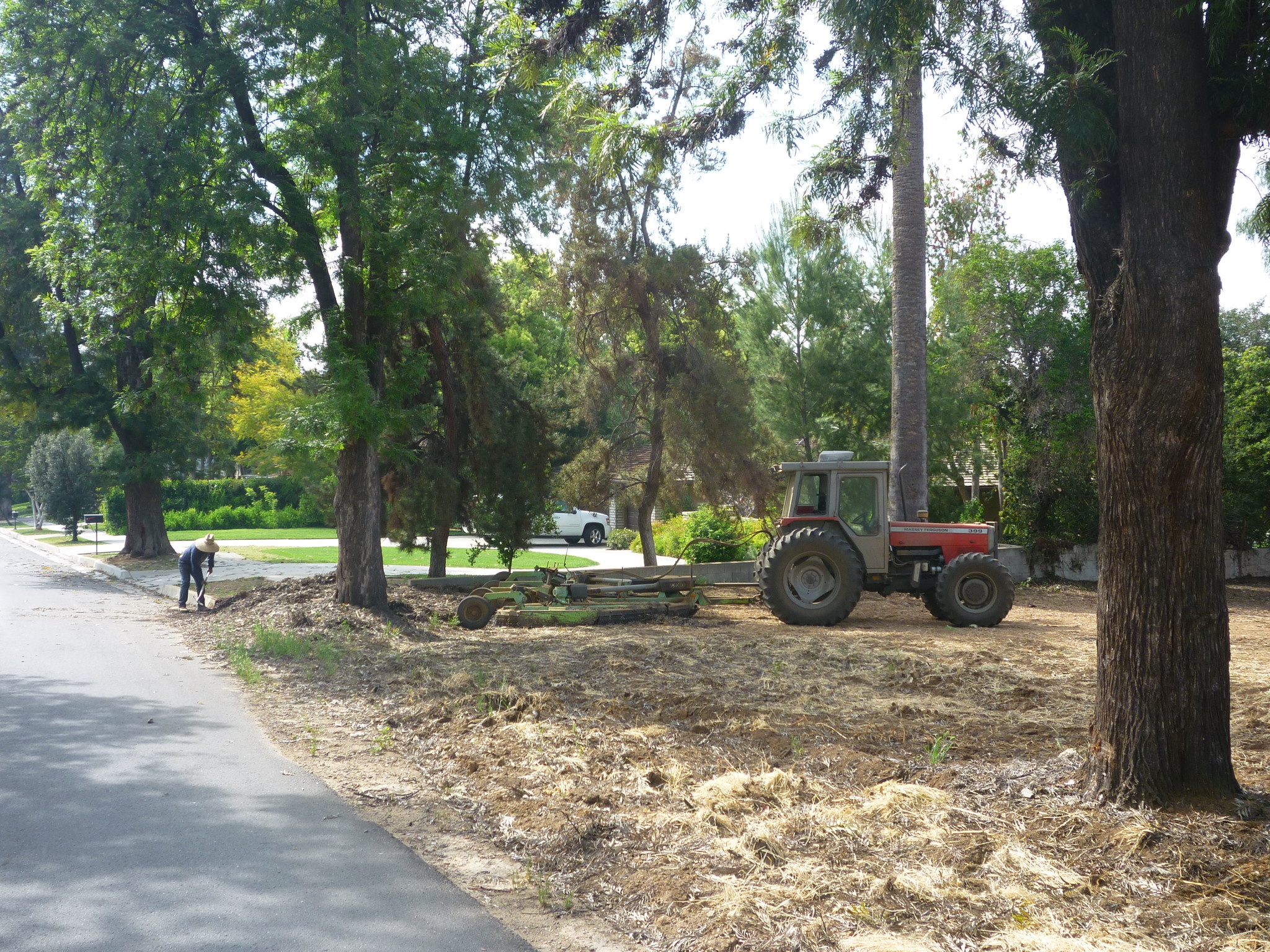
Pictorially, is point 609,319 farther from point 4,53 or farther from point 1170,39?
point 1170,39

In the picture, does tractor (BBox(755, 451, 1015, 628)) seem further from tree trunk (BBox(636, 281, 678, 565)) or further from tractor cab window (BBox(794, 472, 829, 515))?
tree trunk (BBox(636, 281, 678, 565))

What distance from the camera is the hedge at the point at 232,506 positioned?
144ft

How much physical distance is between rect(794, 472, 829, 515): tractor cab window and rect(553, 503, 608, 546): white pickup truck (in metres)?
22.6

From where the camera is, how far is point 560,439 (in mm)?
19969

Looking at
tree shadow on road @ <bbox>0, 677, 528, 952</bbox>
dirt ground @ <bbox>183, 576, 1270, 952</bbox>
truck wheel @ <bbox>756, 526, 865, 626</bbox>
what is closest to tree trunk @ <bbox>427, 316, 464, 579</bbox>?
dirt ground @ <bbox>183, 576, 1270, 952</bbox>

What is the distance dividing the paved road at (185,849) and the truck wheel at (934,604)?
9.66 m

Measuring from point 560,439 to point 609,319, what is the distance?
271 centimetres

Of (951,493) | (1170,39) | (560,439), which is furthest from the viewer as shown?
(951,493)

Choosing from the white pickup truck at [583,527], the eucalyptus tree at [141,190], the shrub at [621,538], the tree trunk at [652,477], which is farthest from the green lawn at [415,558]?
the eucalyptus tree at [141,190]

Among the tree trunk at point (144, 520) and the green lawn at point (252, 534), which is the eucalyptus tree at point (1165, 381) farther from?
the green lawn at point (252, 534)

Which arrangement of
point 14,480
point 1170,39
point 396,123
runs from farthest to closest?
point 14,480
point 396,123
point 1170,39

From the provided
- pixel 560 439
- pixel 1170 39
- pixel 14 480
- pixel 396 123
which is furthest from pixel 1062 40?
pixel 14 480

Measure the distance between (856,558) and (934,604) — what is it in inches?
58.3

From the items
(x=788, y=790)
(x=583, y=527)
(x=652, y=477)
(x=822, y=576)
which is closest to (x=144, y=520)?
(x=583, y=527)
